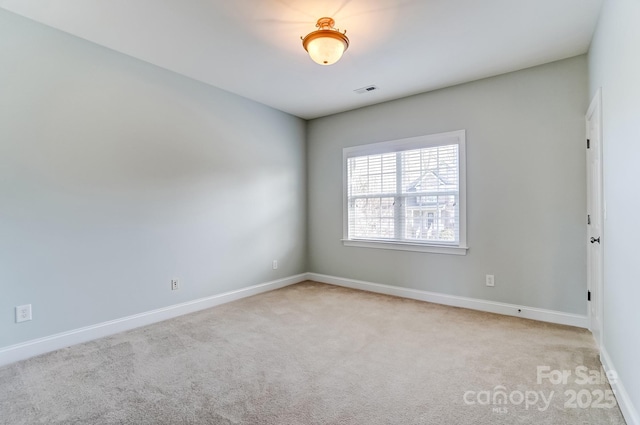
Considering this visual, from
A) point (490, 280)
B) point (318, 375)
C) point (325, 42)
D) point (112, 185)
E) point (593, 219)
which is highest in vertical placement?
point (325, 42)

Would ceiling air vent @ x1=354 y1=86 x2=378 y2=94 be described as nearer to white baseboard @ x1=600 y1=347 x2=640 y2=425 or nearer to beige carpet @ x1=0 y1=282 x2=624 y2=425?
beige carpet @ x1=0 y1=282 x2=624 y2=425

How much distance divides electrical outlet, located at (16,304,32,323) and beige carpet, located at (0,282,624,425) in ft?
1.10

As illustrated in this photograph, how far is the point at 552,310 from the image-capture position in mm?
3209

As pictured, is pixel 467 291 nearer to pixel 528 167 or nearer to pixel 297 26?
pixel 528 167

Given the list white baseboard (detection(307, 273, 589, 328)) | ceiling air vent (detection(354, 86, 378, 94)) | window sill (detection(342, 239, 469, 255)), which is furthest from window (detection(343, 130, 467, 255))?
ceiling air vent (detection(354, 86, 378, 94))

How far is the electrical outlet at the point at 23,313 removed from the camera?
2.49 m

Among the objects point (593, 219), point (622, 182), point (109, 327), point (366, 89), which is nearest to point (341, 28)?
point (366, 89)

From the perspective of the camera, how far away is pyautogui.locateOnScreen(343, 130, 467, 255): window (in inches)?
150

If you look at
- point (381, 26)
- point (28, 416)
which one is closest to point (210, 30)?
point (381, 26)

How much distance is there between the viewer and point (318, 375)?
2.22 metres

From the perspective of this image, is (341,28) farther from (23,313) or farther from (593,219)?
(23,313)

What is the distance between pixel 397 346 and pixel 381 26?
271 centimetres

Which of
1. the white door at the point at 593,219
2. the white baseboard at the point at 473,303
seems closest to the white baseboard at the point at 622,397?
the white door at the point at 593,219

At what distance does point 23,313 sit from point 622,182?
4.37m
